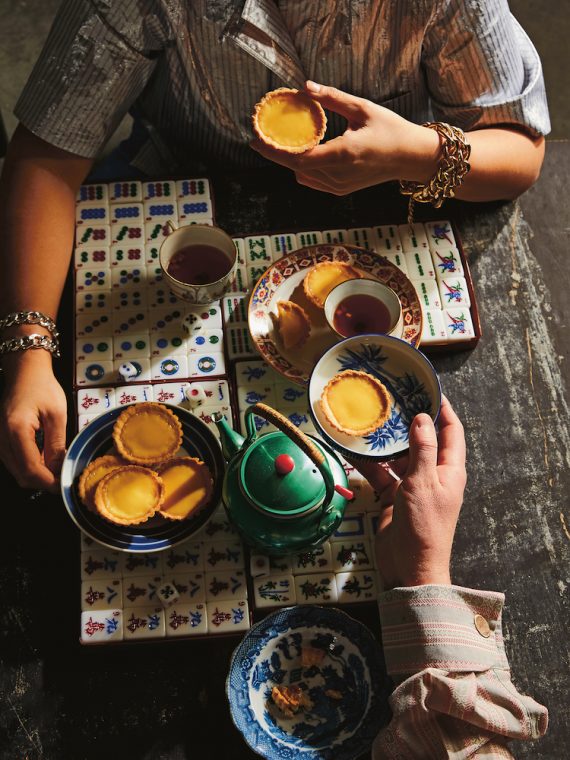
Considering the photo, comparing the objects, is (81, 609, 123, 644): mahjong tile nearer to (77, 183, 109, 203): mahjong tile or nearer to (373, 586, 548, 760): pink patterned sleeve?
(373, 586, 548, 760): pink patterned sleeve

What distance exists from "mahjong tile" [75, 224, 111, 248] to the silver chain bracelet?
0.29 metres

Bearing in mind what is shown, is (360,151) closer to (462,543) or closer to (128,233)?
(128,233)

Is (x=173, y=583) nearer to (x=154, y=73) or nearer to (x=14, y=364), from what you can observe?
(x=14, y=364)

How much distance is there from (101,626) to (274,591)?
0.37 m

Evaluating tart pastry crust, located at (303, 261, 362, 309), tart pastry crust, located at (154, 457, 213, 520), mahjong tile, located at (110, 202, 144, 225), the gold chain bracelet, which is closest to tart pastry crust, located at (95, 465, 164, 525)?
tart pastry crust, located at (154, 457, 213, 520)

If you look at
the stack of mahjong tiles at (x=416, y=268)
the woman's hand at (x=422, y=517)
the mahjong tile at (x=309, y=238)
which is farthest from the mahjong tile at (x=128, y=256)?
the woman's hand at (x=422, y=517)

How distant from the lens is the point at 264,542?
4.76 feet

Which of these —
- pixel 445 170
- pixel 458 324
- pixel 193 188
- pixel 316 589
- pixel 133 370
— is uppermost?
pixel 445 170

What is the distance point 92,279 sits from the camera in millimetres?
1791

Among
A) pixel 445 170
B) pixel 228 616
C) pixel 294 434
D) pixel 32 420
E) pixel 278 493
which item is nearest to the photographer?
pixel 294 434

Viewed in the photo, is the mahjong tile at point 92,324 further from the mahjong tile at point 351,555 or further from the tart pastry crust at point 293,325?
the mahjong tile at point 351,555

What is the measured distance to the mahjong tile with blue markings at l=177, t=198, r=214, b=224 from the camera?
6.09ft

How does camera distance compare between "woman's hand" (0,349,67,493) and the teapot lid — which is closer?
the teapot lid

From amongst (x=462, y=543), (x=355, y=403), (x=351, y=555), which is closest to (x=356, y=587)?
(x=351, y=555)
